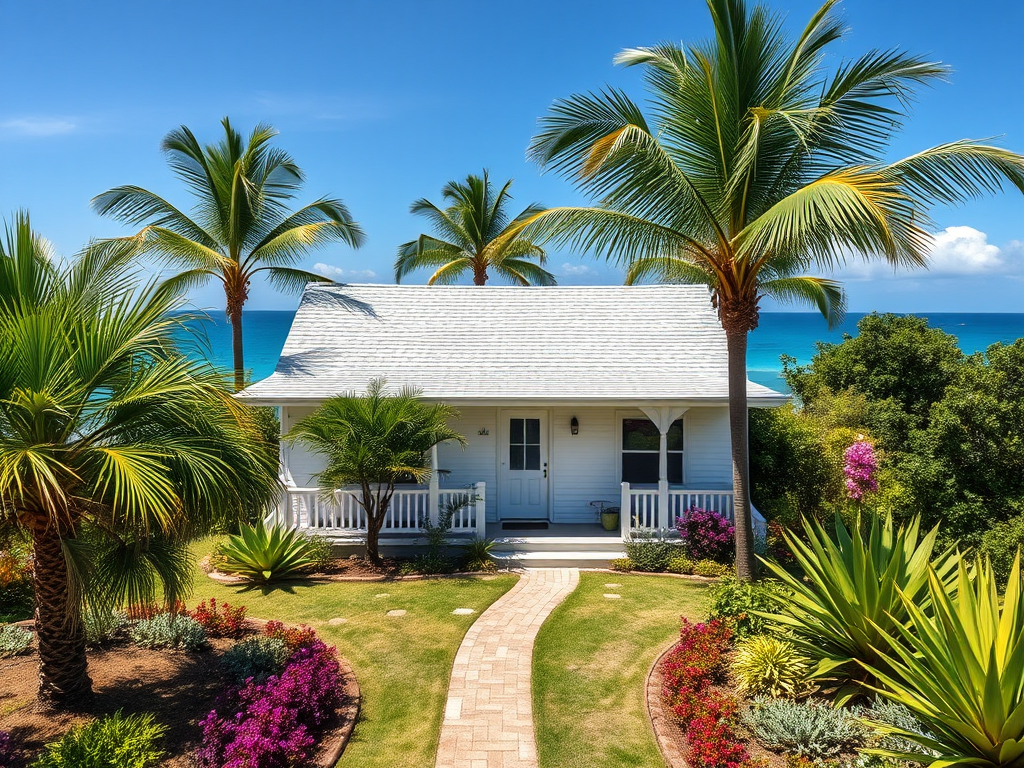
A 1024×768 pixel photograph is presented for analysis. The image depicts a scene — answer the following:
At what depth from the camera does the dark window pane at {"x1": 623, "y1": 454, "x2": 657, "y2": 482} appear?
1323cm

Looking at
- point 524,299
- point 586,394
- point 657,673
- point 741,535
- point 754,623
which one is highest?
point 524,299

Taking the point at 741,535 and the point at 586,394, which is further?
the point at 586,394

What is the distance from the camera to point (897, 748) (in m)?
4.64

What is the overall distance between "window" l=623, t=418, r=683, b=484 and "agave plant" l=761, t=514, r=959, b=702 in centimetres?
705

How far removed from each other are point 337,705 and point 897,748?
16.2 ft

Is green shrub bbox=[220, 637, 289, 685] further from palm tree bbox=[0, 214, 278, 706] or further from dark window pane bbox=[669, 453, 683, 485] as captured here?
dark window pane bbox=[669, 453, 683, 485]

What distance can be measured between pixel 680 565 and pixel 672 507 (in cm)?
118

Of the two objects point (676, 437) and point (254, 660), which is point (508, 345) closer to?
point (676, 437)

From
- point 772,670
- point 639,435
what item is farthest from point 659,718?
point 639,435

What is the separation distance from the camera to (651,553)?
36.4ft

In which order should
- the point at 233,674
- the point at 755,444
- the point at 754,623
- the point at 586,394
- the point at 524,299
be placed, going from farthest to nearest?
the point at 524,299
the point at 755,444
the point at 586,394
the point at 754,623
the point at 233,674

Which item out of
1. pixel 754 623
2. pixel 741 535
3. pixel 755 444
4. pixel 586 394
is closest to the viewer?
pixel 754 623

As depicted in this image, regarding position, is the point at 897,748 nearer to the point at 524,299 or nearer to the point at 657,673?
the point at 657,673

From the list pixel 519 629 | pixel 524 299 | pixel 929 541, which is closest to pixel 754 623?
pixel 929 541
